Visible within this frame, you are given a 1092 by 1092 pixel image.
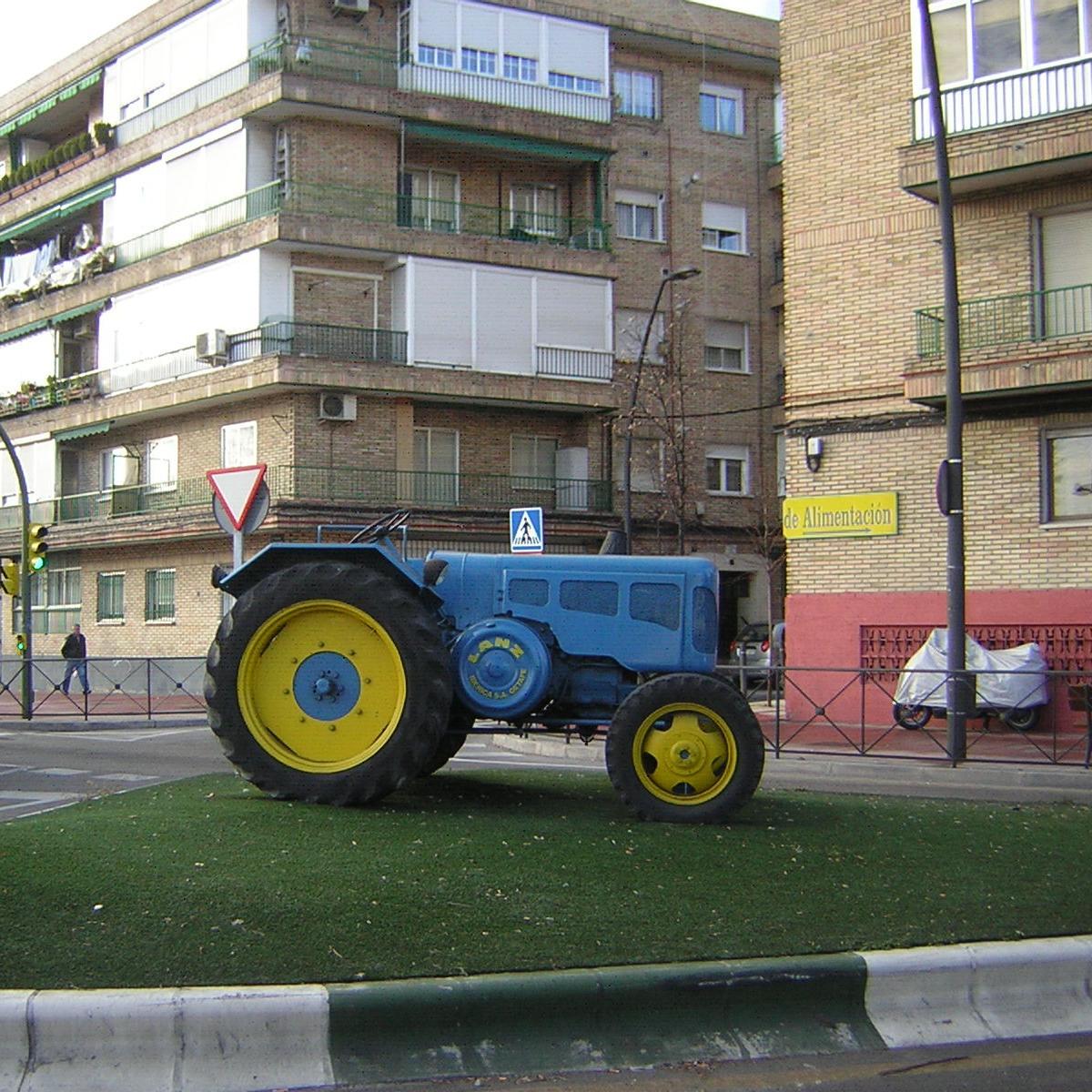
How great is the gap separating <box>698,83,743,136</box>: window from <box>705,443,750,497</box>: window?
29.8 feet

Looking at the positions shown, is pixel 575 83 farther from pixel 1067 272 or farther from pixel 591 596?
pixel 591 596

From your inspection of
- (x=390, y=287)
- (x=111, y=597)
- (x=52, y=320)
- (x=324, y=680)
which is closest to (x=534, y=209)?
(x=390, y=287)

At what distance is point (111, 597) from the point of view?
133ft

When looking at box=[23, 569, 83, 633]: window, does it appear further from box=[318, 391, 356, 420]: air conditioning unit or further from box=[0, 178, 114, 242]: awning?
box=[318, 391, 356, 420]: air conditioning unit

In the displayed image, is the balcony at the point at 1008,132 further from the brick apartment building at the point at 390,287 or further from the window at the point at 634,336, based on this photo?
the window at the point at 634,336

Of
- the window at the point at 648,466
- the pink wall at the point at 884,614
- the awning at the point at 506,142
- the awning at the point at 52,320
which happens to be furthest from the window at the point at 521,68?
the pink wall at the point at 884,614

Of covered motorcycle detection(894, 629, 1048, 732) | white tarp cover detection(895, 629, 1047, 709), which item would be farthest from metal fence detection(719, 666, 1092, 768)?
white tarp cover detection(895, 629, 1047, 709)

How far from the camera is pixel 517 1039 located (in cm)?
528

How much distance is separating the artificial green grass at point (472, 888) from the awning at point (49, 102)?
36.8 metres

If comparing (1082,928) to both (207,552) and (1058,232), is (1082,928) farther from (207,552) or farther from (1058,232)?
(207,552)

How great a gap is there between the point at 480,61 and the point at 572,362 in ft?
26.0

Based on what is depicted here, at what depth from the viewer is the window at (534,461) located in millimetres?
38031

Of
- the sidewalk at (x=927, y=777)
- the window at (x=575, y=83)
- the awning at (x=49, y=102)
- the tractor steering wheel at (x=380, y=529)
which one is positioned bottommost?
the sidewalk at (x=927, y=777)

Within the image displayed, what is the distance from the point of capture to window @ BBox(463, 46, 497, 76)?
37.1 metres
